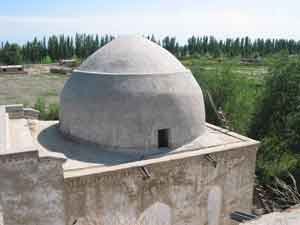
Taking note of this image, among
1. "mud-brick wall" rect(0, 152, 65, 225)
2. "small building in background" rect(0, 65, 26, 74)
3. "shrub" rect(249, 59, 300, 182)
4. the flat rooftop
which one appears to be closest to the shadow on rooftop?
the flat rooftop

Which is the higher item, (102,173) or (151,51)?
(151,51)

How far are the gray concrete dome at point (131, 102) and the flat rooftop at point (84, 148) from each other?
0.85 feet

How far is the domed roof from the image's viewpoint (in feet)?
28.7

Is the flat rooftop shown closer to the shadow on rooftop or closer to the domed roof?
the shadow on rooftop

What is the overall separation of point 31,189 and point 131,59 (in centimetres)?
455

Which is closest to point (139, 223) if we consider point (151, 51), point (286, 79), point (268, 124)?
point (151, 51)

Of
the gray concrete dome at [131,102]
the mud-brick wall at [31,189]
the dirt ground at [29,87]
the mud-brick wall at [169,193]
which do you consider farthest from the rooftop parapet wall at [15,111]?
the dirt ground at [29,87]

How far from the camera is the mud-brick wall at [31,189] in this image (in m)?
5.80

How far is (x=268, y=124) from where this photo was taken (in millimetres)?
14211

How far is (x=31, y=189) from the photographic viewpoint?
6012 mm

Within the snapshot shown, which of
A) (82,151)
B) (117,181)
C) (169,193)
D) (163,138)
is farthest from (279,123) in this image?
(82,151)

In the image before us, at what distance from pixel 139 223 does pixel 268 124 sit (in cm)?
896

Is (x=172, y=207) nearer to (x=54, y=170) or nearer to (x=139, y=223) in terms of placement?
(x=139, y=223)

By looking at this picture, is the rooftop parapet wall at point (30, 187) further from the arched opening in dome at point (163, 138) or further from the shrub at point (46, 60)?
the shrub at point (46, 60)
